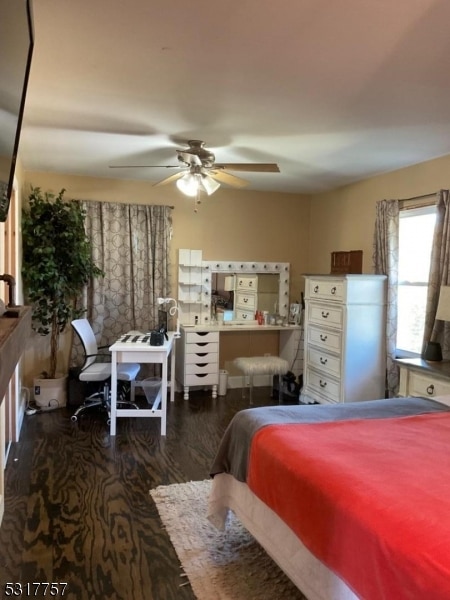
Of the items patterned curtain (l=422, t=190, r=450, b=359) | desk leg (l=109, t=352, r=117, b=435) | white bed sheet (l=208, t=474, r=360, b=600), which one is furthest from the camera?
desk leg (l=109, t=352, r=117, b=435)

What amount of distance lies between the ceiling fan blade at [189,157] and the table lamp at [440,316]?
2.17 metres

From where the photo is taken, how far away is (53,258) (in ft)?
14.3

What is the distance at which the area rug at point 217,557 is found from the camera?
1984 mm

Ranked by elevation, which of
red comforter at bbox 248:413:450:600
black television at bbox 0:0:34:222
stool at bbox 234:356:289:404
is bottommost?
stool at bbox 234:356:289:404

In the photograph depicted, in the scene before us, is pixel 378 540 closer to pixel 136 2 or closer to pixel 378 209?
pixel 136 2

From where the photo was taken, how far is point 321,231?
568cm

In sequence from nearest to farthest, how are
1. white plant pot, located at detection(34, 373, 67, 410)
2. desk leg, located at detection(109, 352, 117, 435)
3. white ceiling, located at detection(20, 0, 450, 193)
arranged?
white ceiling, located at detection(20, 0, 450, 193), desk leg, located at detection(109, 352, 117, 435), white plant pot, located at detection(34, 373, 67, 410)

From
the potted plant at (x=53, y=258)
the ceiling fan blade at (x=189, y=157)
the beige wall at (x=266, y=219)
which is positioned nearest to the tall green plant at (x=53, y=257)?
the potted plant at (x=53, y=258)

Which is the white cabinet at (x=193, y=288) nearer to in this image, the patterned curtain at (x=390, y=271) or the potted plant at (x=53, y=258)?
the potted plant at (x=53, y=258)

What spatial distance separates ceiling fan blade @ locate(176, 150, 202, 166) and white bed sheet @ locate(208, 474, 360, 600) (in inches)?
93.6

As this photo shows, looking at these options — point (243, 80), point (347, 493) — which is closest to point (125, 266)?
point (243, 80)

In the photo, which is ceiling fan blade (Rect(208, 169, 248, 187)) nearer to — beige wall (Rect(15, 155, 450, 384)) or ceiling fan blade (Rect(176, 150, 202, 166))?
ceiling fan blade (Rect(176, 150, 202, 166))

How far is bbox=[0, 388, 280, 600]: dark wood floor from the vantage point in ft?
6.83

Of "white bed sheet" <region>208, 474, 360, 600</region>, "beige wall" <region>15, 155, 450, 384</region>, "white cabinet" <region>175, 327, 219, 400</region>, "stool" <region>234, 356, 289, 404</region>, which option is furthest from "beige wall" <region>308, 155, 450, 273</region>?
"white bed sheet" <region>208, 474, 360, 600</region>
